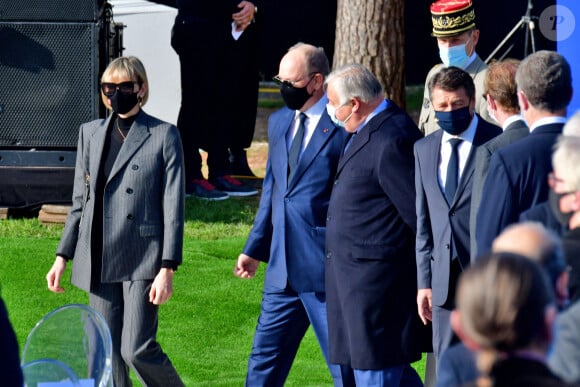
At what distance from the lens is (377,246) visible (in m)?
5.25

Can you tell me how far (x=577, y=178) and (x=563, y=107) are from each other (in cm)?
100

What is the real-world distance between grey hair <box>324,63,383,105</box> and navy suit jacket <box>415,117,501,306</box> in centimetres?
32

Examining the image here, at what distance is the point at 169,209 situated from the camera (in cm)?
561

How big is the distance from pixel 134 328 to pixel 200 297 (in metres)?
3.25

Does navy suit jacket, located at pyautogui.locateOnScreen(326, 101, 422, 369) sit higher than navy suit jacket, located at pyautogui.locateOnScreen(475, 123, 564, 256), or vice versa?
navy suit jacket, located at pyautogui.locateOnScreen(475, 123, 564, 256)

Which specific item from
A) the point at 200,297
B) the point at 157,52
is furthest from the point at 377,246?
the point at 157,52

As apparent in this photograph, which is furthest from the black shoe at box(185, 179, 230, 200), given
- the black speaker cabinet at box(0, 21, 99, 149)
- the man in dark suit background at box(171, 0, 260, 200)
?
the black speaker cabinet at box(0, 21, 99, 149)

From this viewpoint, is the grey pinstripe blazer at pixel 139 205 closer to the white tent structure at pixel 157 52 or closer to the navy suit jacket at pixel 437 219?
the navy suit jacket at pixel 437 219

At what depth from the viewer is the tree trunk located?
11.4 meters

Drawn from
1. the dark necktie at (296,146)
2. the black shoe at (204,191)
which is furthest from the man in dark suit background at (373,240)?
the black shoe at (204,191)

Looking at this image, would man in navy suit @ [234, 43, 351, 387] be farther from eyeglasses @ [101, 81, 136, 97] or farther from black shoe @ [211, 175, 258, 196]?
black shoe @ [211, 175, 258, 196]

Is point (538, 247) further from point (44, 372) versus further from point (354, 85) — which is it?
point (354, 85)

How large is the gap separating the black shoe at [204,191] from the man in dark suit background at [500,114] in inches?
252

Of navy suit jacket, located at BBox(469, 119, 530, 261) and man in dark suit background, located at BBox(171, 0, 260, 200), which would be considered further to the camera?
man in dark suit background, located at BBox(171, 0, 260, 200)
